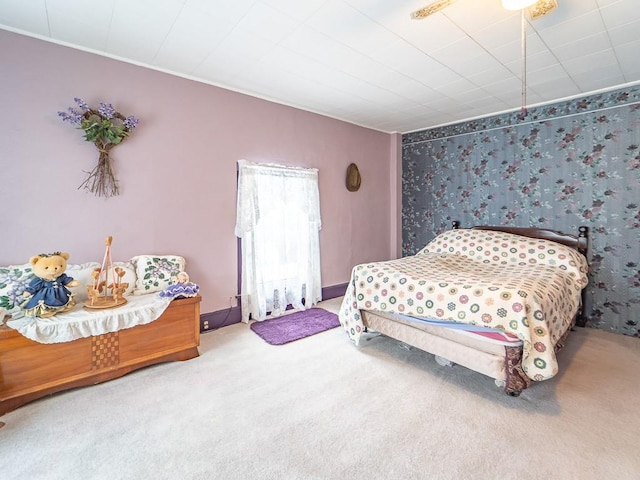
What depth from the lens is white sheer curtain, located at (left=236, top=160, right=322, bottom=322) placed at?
3.38 m

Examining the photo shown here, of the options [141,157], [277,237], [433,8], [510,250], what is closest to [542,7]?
[433,8]

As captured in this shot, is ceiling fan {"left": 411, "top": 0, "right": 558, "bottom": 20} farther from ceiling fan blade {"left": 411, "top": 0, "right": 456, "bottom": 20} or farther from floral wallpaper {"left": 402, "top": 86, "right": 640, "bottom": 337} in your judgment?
floral wallpaper {"left": 402, "top": 86, "right": 640, "bottom": 337}

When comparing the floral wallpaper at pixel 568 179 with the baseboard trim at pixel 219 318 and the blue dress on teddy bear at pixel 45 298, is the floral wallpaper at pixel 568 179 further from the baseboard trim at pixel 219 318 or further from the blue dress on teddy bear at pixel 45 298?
the blue dress on teddy bear at pixel 45 298

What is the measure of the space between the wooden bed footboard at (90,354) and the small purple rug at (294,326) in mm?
720

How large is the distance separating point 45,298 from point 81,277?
0.36 meters

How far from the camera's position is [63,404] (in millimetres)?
1967

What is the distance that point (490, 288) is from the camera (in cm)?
212

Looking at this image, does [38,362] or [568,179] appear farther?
[568,179]

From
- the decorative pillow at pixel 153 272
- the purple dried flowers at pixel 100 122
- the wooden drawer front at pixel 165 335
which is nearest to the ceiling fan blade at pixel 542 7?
the purple dried flowers at pixel 100 122

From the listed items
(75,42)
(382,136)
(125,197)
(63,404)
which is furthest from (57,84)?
(382,136)

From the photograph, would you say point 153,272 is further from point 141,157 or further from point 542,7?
point 542,7

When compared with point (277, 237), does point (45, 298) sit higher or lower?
lower

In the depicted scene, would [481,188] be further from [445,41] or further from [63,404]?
[63,404]

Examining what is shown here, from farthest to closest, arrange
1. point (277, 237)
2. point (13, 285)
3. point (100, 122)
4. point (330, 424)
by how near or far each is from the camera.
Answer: point (277, 237) → point (100, 122) → point (13, 285) → point (330, 424)
